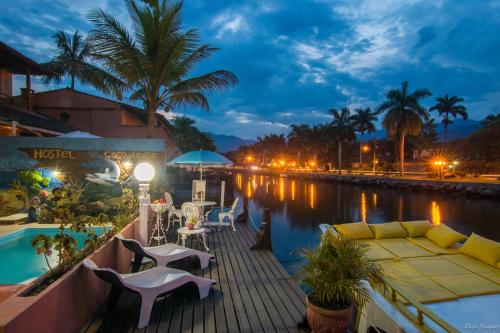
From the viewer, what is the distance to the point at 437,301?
4422 millimetres

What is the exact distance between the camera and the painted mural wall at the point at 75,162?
1058 centimetres

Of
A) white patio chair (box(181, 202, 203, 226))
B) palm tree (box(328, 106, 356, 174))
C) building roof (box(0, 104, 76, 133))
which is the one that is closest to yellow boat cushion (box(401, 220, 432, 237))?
white patio chair (box(181, 202, 203, 226))

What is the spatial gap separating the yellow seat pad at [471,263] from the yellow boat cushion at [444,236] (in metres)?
0.49

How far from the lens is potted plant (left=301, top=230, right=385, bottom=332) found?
121 inches

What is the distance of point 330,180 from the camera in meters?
47.2

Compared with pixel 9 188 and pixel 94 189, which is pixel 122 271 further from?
pixel 9 188

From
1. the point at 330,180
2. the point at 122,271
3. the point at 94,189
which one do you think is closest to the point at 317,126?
the point at 330,180

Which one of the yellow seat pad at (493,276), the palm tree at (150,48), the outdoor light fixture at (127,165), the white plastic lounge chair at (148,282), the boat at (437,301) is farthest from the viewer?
the outdoor light fixture at (127,165)

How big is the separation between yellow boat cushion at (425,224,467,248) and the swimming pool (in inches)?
380

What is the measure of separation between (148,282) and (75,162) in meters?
9.88

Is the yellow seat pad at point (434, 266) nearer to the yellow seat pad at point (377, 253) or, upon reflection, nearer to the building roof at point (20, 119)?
the yellow seat pad at point (377, 253)

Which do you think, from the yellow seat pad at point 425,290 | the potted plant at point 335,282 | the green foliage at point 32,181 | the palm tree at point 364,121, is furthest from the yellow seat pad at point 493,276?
the palm tree at point 364,121

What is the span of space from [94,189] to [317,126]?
60721 mm

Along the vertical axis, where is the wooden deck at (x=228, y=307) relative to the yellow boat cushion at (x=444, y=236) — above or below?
below
